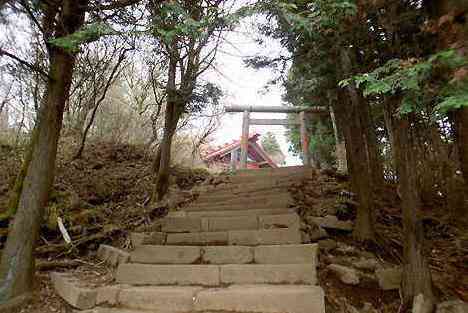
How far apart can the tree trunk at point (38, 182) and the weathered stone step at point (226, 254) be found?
4.03ft

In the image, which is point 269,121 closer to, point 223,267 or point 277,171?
point 277,171

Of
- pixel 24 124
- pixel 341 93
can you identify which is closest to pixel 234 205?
pixel 341 93

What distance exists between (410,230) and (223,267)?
2037mm

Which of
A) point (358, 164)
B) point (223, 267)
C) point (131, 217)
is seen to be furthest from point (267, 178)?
point (223, 267)

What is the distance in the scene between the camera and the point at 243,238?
453 centimetres

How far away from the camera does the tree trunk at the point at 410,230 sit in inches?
125

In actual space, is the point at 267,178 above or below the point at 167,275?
above

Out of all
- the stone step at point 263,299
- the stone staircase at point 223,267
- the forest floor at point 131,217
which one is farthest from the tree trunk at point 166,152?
the stone step at point 263,299

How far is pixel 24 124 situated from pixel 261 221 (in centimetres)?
680

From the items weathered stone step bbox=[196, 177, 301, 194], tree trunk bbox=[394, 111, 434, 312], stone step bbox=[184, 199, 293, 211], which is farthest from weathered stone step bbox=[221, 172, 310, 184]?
tree trunk bbox=[394, 111, 434, 312]

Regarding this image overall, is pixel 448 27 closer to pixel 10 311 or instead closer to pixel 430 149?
pixel 430 149

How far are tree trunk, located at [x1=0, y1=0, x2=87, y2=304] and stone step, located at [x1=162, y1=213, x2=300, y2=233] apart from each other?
1989mm

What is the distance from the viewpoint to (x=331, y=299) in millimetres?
3398

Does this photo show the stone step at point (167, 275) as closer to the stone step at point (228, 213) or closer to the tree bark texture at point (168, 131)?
the stone step at point (228, 213)
